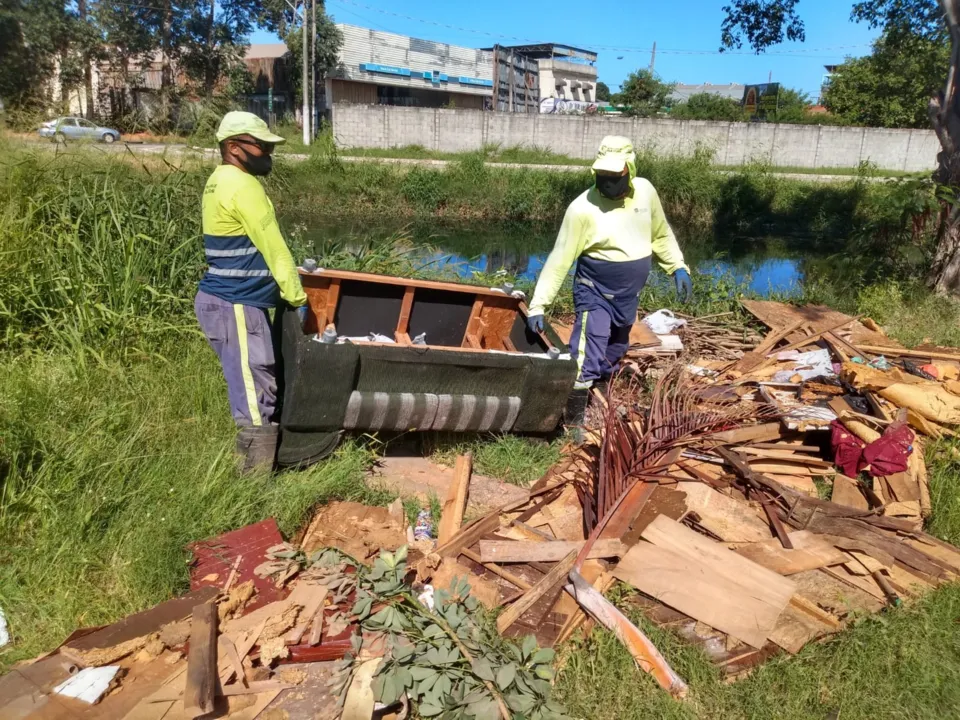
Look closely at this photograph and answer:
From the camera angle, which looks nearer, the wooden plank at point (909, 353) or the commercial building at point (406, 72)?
the wooden plank at point (909, 353)

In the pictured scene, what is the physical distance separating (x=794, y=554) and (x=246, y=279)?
317cm

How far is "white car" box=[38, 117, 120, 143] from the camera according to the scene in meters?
6.55

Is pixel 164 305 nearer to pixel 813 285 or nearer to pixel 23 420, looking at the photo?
pixel 23 420

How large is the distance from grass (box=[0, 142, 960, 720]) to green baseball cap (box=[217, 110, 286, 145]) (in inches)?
67.4

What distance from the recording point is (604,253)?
4.74 meters

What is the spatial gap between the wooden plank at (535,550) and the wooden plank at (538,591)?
0.07 m

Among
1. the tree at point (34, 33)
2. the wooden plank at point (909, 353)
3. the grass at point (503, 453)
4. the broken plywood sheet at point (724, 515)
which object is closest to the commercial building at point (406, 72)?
the tree at point (34, 33)

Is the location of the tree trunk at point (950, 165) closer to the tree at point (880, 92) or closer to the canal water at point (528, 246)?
the canal water at point (528, 246)

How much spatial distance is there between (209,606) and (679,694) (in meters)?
1.91

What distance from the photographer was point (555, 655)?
296 centimetres

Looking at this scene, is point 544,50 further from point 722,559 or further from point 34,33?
point 722,559

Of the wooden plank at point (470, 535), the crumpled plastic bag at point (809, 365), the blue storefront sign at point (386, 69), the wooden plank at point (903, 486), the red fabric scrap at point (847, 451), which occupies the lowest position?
the wooden plank at point (470, 535)

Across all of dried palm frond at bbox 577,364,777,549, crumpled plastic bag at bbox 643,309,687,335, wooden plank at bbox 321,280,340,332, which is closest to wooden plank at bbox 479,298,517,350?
wooden plank at bbox 321,280,340,332

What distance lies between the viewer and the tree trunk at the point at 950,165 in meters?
8.13
